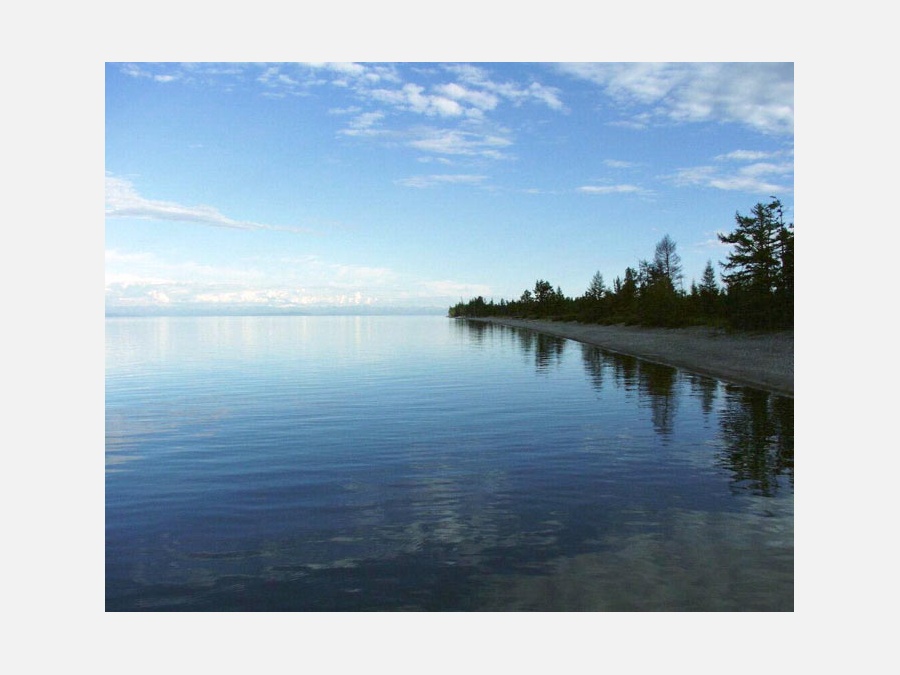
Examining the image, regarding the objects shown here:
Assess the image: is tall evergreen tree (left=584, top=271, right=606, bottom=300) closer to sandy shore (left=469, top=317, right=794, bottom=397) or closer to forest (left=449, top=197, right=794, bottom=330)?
forest (left=449, top=197, right=794, bottom=330)

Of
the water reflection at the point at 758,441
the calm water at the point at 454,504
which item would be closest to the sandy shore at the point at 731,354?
the water reflection at the point at 758,441

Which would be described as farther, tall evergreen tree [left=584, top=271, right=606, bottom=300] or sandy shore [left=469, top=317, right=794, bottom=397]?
tall evergreen tree [left=584, top=271, right=606, bottom=300]

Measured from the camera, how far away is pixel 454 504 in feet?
34.9

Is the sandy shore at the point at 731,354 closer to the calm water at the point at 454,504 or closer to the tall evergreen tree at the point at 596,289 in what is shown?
the calm water at the point at 454,504

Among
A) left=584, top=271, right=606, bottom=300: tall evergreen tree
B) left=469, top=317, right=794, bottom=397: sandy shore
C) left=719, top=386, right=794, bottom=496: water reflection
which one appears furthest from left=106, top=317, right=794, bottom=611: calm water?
left=584, top=271, right=606, bottom=300: tall evergreen tree

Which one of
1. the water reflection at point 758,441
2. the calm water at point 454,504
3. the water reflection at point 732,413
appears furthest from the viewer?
the water reflection at point 732,413

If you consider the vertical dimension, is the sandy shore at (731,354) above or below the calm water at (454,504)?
above

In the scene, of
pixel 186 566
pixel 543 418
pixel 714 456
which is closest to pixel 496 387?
pixel 543 418

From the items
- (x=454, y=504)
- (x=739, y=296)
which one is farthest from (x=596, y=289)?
(x=454, y=504)

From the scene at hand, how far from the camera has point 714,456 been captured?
13883 millimetres

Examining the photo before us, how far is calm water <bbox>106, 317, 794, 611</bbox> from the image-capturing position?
7.48 meters

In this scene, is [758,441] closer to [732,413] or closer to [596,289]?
[732,413]

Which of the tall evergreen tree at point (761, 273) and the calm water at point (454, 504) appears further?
the tall evergreen tree at point (761, 273)

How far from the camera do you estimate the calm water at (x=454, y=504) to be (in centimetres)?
748
